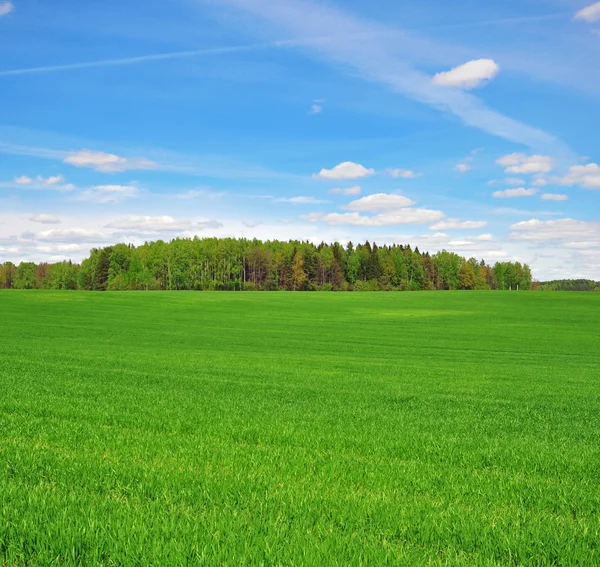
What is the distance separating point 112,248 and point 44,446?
543 ft

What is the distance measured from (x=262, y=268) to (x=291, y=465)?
6115 inches

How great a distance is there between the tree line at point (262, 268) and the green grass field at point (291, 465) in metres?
135

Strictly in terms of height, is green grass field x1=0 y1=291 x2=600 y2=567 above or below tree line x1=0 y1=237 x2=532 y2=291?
below

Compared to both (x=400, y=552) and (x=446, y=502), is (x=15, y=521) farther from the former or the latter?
(x=446, y=502)

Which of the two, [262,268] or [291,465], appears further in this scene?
[262,268]

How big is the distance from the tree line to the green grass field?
135m

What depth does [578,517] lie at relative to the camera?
6066 mm

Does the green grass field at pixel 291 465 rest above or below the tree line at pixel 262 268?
below

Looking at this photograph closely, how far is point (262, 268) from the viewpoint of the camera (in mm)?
162375

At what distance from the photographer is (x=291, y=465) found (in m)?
7.57

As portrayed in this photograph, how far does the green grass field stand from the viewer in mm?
4910

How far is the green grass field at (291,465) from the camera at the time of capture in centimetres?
491

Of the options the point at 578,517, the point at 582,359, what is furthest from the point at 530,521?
the point at 582,359

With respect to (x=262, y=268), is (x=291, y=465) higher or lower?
lower
